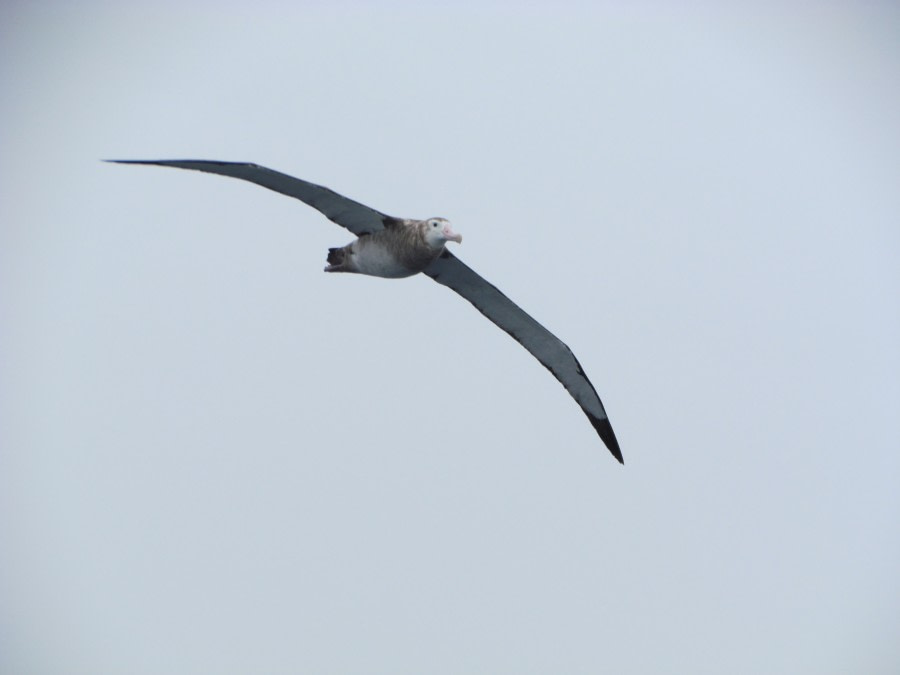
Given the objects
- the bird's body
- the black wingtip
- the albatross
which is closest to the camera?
the albatross

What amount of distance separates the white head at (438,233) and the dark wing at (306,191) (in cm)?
73

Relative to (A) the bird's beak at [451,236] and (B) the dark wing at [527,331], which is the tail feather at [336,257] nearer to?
(B) the dark wing at [527,331]

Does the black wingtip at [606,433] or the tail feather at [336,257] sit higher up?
the tail feather at [336,257]

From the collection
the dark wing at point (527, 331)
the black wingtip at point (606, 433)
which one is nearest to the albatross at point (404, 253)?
the dark wing at point (527, 331)

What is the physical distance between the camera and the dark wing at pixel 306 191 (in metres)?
15.0

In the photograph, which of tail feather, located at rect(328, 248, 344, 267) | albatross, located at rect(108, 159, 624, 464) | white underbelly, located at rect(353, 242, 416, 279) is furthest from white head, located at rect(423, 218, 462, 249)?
tail feather, located at rect(328, 248, 344, 267)

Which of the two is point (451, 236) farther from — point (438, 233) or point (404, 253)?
point (404, 253)

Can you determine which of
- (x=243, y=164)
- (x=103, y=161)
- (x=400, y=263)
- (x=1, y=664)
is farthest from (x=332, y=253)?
(x=1, y=664)

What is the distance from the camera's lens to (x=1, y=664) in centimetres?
14538

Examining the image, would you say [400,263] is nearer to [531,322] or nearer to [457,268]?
[457,268]

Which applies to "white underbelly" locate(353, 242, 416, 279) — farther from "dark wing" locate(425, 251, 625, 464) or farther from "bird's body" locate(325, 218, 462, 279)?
"dark wing" locate(425, 251, 625, 464)

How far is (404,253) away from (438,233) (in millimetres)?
674

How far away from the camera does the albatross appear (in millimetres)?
15844

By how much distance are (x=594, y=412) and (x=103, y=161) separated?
935 cm
